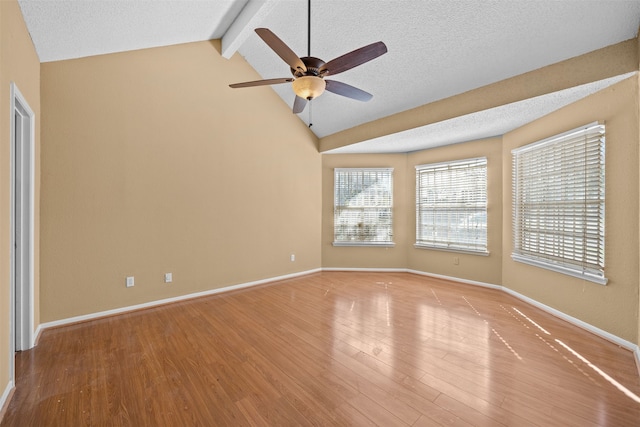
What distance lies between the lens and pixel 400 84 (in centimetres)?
375

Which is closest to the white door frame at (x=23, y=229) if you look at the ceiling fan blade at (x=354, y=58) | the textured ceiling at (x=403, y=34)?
the textured ceiling at (x=403, y=34)

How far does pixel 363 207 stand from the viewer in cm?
558

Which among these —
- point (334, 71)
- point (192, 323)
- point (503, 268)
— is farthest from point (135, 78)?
point (503, 268)

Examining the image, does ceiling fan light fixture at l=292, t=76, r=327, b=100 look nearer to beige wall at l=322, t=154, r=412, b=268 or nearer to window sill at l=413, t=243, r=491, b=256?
beige wall at l=322, t=154, r=412, b=268

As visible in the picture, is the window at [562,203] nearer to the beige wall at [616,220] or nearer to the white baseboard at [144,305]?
the beige wall at [616,220]

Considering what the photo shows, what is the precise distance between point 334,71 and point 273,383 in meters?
2.40

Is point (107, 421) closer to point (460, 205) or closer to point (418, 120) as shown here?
point (418, 120)

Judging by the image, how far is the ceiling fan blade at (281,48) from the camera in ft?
6.35

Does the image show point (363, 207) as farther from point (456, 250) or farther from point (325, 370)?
point (325, 370)

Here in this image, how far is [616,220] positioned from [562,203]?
59 cm

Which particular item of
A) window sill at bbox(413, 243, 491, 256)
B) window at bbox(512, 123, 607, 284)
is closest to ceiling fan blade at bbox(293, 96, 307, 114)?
window at bbox(512, 123, 607, 284)

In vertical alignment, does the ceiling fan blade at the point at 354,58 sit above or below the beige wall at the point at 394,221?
above

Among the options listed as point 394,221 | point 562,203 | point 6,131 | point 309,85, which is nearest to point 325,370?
point 309,85

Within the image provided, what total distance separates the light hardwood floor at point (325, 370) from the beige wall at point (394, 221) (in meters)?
2.07
